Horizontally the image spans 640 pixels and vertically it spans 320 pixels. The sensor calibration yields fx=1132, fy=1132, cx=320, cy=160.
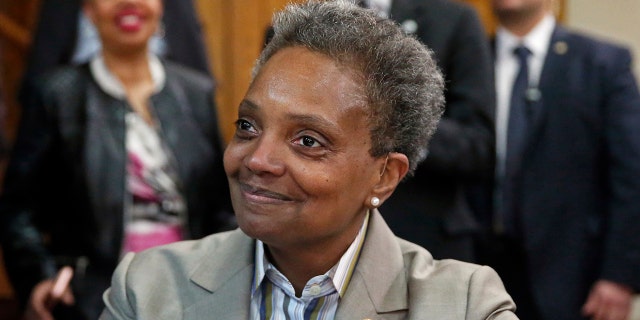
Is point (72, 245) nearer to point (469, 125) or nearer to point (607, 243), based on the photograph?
point (469, 125)

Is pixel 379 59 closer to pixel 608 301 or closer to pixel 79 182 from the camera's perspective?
pixel 79 182

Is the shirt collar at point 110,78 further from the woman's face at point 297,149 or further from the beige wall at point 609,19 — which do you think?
the beige wall at point 609,19

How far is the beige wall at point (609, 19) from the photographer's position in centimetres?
557

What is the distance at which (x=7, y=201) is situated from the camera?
3.43 meters

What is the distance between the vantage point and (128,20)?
11.6ft

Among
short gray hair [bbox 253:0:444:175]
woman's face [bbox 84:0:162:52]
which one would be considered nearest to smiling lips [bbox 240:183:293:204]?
short gray hair [bbox 253:0:444:175]

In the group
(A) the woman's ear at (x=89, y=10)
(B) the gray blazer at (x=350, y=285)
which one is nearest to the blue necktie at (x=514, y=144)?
(A) the woman's ear at (x=89, y=10)

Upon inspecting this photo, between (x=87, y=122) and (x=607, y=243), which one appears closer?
(x=87, y=122)

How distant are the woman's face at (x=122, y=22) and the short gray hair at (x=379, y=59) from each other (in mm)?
1331

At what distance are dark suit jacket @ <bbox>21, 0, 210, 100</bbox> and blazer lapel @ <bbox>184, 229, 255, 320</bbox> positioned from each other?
178cm

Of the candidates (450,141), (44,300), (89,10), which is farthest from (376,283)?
(89,10)

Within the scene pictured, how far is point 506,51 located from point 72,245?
1.82m

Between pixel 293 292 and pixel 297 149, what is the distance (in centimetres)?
33

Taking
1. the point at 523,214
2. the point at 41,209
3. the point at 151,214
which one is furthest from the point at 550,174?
the point at 41,209
